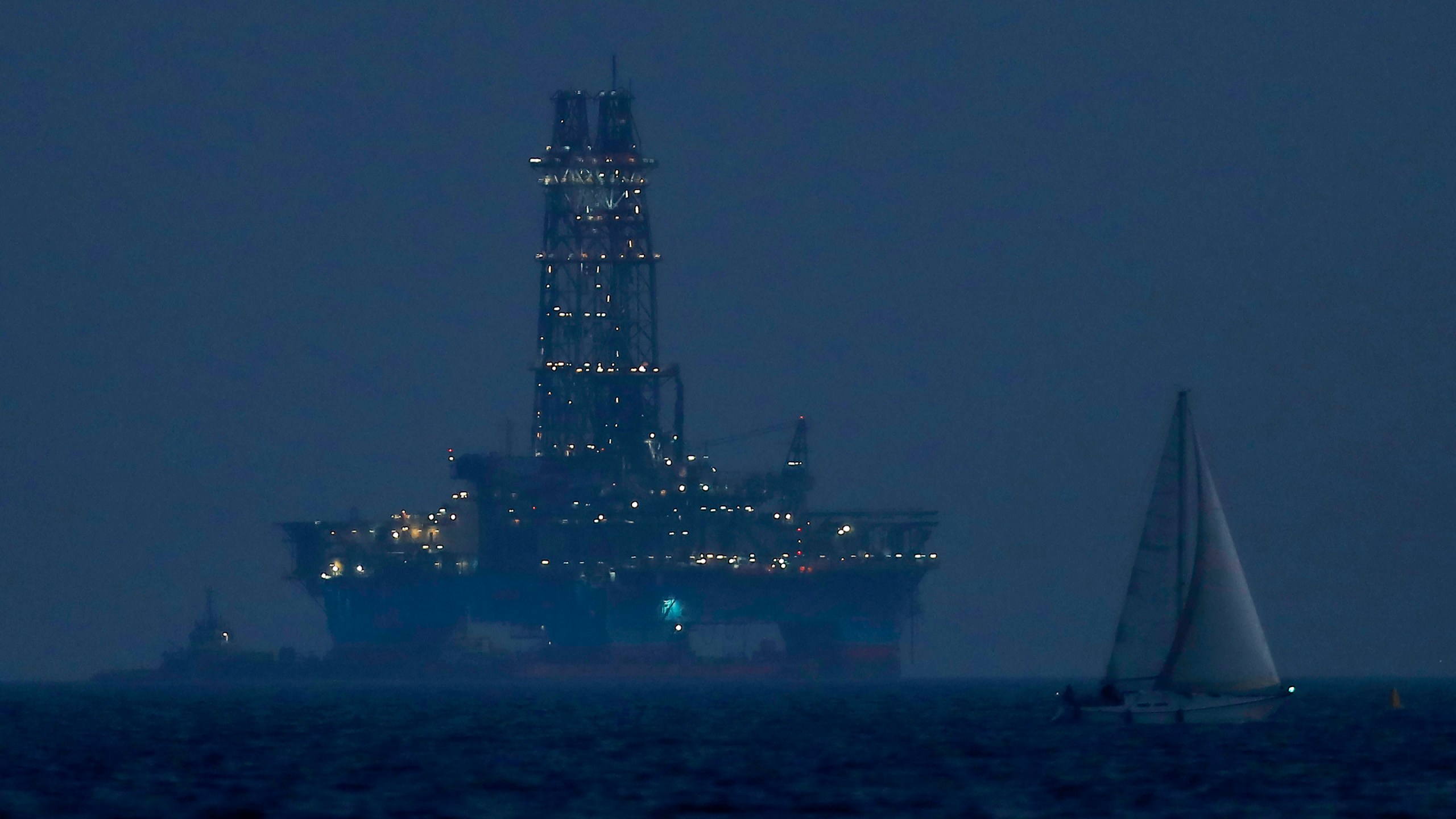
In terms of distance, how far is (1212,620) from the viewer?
98.6 metres

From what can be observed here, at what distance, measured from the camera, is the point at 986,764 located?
90750 mm

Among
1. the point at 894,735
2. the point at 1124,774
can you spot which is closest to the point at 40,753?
the point at 894,735

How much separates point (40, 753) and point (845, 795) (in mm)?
37377

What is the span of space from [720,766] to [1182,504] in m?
19.3

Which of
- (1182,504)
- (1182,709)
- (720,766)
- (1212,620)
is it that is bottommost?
(720,766)

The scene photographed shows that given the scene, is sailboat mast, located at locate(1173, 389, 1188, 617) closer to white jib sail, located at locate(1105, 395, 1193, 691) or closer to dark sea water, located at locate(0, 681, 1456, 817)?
white jib sail, located at locate(1105, 395, 1193, 691)

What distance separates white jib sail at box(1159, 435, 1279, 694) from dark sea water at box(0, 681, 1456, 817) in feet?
7.53

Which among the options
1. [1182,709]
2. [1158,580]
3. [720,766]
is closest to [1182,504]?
[1158,580]

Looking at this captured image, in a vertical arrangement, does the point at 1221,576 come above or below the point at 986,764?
above

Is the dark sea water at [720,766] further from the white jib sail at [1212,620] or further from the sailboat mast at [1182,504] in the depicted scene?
the sailboat mast at [1182,504]

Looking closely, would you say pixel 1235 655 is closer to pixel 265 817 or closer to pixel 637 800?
pixel 637 800

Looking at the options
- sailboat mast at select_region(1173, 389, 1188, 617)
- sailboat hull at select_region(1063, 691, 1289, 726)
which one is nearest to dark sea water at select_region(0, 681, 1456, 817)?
sailboat hull at select_region(1063, 691, 1289, 726)

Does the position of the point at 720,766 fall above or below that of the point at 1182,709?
below

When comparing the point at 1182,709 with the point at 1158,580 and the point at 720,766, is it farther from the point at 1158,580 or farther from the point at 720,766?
the point at 720,766
